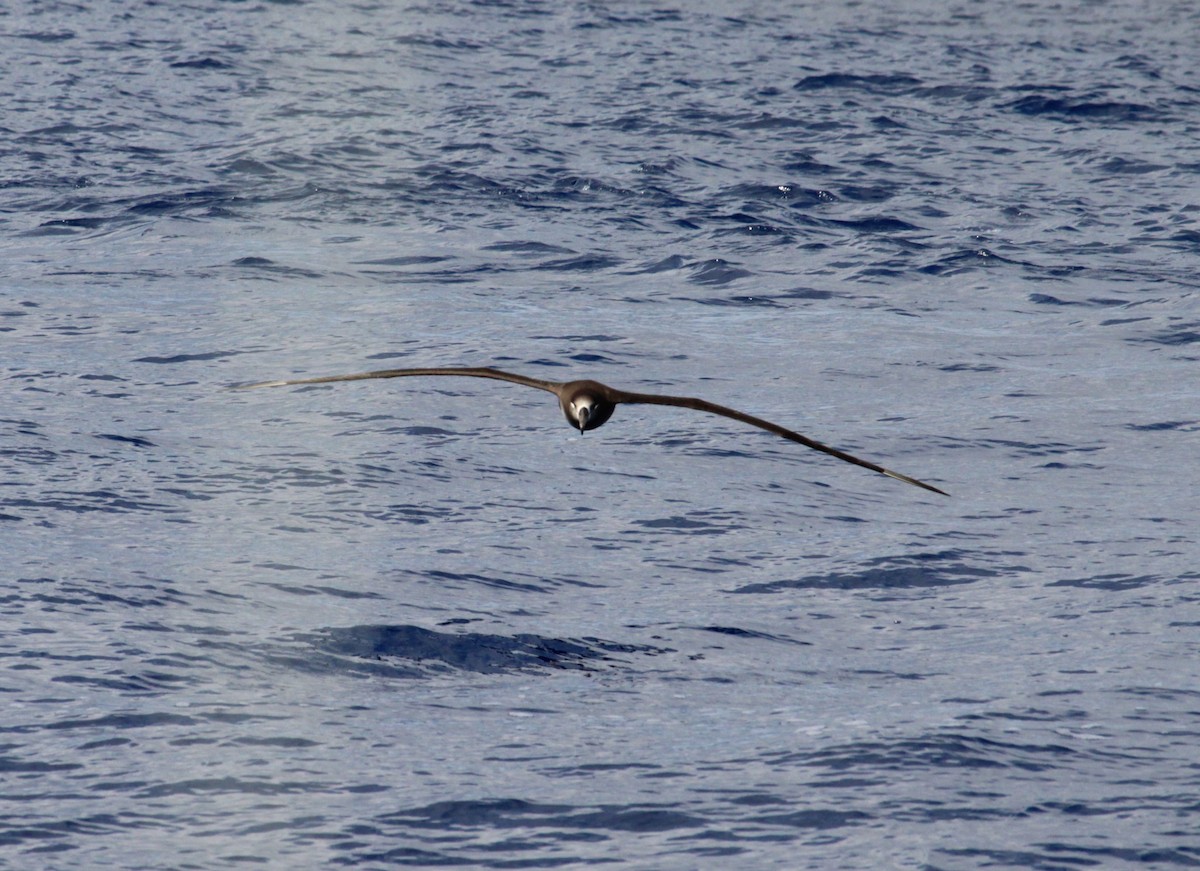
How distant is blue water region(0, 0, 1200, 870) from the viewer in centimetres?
1262

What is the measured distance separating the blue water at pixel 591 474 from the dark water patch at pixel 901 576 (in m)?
0.07

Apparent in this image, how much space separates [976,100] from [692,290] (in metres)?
14.2

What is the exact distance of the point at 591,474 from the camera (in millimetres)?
18781

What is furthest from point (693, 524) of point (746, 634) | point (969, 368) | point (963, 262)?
point (963, 262)

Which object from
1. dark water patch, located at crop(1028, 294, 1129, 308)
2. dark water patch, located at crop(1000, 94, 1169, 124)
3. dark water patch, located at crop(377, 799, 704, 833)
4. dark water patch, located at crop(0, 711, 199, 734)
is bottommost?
dark water patch, located at crop(377, 799, 704, 833)

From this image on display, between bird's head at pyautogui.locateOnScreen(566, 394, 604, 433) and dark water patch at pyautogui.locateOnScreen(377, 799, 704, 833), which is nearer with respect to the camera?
dark water patch at pyautogui.locateOnScreen(377, 799, 704, 833)

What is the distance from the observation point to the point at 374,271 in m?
26.1

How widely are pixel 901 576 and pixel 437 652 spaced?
15.2 feet

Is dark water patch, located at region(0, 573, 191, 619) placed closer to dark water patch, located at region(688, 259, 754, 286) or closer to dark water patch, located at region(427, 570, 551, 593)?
dark water patch, located at region(427, 570, 551, 593)

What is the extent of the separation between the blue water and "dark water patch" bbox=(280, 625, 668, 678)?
0.18ft

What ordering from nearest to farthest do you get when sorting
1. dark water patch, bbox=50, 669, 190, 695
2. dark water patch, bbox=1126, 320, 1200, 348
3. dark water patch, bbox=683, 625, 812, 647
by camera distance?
dark water patch, bbox=50, 669, 190, 695 < dark water patch, bbox=683, 625, 812, 647 < dark water patch, bbox=1126, 320, 1200, 348

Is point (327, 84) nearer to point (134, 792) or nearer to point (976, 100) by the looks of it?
point (976, 100)

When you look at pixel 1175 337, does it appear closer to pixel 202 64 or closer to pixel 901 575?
pixel 901 575

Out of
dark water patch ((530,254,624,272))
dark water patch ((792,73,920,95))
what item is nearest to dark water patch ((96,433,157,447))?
dark water patch ((530,254,624,272))
